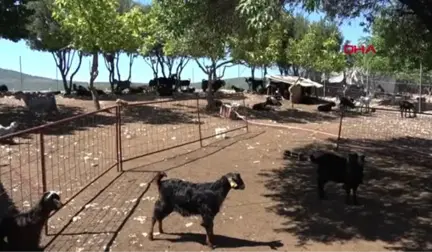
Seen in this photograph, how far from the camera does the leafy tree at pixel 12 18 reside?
17.6 meters

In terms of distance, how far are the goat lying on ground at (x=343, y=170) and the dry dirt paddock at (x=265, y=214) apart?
1.15ft

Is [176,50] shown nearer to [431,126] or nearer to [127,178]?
[431,126]

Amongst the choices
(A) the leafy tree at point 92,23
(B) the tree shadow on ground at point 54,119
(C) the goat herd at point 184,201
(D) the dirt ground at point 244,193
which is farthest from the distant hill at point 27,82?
(C) the goat herd at point 184,201

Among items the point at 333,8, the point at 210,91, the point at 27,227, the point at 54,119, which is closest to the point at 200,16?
the point at 333,8

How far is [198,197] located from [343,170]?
9.44 feet

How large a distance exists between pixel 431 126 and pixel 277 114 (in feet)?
21.4

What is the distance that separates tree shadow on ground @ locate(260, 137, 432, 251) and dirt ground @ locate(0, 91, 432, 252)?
0.05 ft

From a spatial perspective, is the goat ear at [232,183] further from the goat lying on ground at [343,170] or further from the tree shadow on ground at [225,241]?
the goat lying on ground at [343,170]

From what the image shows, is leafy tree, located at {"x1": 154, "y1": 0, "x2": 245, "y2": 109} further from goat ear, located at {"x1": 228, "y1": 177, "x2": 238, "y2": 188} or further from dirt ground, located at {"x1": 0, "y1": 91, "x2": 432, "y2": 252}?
goat ear, located at {"x1": 228, "y1": 177, "x2": 238, "y2": 188}

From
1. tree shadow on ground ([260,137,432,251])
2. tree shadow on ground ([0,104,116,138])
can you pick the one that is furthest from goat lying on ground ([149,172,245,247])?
tree shadow on ground ([0,104,116,138])

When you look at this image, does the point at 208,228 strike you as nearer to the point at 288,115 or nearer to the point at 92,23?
the point at 92,23

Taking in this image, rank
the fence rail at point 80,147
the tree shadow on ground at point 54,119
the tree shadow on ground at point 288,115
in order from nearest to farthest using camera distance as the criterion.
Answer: the fence rail at point 80,147 < the tree shadow on ground at point 54,119 < the tree shadow on ground at point 288,115

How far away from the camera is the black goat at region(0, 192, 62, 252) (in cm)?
531

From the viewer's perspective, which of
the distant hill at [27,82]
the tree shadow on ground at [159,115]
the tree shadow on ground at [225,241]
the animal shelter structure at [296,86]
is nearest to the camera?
the tree shadow on ground at [225,241]
